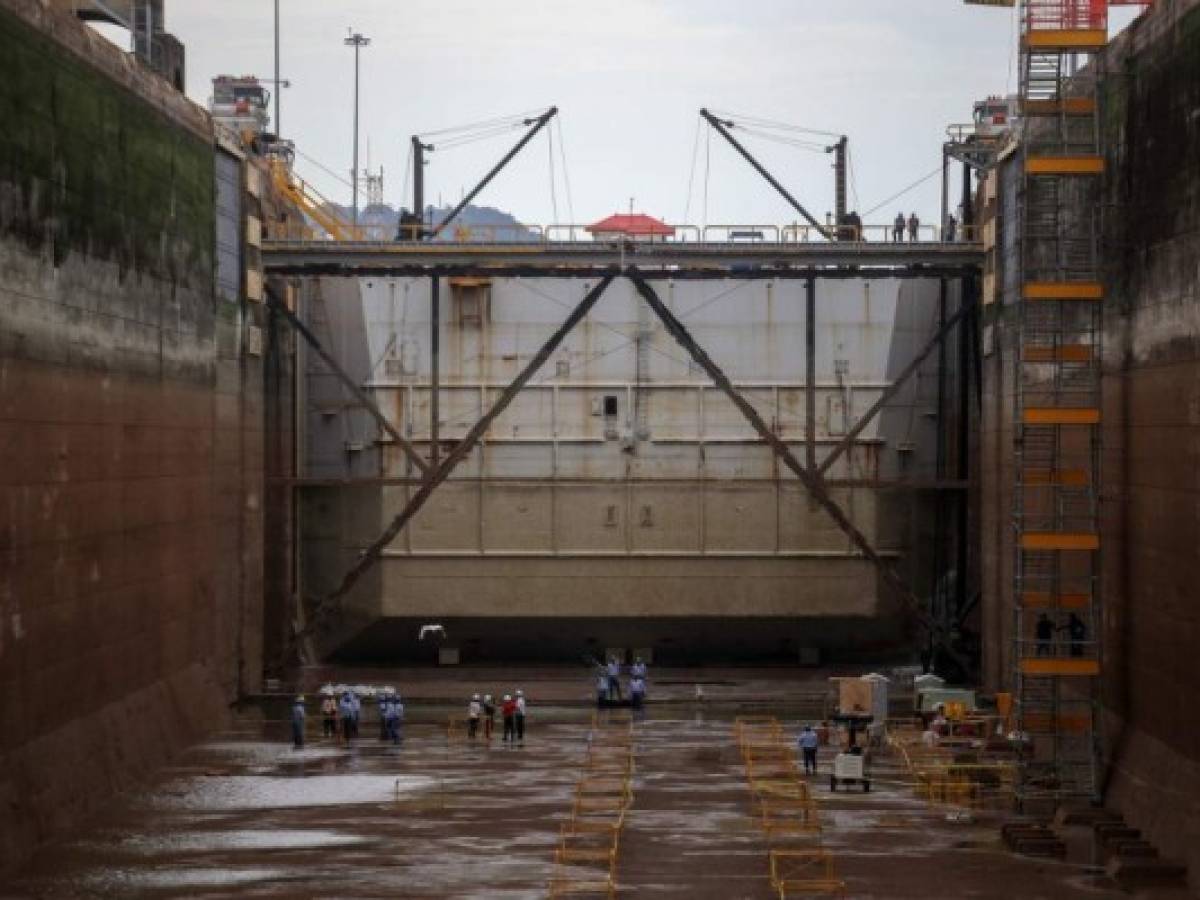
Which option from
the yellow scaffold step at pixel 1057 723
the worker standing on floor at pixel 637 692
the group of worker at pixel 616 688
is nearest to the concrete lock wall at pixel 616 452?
the group of worker at pixel 616 688

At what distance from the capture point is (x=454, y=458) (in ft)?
191

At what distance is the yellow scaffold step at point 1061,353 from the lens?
41.0 m

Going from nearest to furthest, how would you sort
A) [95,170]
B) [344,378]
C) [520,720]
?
[95,170] → [520,720] → [344,378]

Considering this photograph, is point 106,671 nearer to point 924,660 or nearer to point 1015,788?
point 1015,788

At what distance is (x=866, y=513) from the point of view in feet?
203

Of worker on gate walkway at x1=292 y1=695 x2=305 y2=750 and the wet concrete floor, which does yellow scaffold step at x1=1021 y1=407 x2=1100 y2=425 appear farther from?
worker on gate walkway at x1=292 y1=695 x2=305 y2=750

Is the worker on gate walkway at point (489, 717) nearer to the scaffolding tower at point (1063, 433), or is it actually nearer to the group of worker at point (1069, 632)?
the scaffolding tower at point (1063, 433)

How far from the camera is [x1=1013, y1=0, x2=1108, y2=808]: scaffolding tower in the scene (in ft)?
134

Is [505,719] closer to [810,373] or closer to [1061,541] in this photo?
[810,373]

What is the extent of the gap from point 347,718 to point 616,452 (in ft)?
46.9

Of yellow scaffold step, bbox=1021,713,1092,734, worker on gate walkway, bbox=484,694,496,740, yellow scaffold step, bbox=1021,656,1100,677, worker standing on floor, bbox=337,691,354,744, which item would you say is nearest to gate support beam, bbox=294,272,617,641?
worker on gate walkway, bbox=484,694,496,740

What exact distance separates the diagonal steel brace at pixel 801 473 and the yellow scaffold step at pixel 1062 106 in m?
16.2

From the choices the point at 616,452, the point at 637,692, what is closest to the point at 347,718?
the point at 637,692

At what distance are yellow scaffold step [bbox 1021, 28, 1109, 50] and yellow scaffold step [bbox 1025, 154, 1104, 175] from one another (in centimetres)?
183
